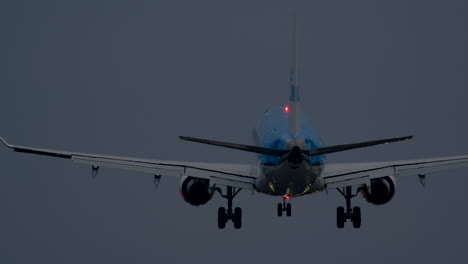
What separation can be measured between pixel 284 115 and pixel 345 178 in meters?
7.86

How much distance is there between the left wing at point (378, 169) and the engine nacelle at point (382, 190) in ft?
1.16

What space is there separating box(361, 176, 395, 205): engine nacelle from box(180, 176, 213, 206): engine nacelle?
30.4ft

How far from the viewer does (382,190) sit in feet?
302

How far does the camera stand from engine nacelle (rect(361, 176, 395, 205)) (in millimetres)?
92000

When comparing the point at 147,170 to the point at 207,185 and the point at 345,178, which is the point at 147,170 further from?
the point at 345,178

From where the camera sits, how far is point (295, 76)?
8956 cm

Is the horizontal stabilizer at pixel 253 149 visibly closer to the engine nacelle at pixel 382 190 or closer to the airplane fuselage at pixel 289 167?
the airplane fuselage at pixel 289 167

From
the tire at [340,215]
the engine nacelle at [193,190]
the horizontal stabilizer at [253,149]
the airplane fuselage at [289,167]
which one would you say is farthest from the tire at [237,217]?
the horizontal stabilizer at [253,149]

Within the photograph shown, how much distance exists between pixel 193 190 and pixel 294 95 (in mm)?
8221

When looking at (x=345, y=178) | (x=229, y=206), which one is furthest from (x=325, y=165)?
(x=229, y=206)

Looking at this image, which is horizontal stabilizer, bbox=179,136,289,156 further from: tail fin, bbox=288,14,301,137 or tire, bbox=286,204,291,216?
tire, bbox=286,204,291,216

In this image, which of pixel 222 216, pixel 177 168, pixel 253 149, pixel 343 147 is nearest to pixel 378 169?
pixel 222 216

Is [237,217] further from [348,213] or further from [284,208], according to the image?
[348,213]

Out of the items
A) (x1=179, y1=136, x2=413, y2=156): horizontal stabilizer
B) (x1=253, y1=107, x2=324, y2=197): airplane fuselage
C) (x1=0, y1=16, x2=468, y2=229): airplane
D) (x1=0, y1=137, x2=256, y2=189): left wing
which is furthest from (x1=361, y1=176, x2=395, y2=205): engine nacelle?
(x1=179, y1=136, x2=413, y2=156): horizontal stabilizer
